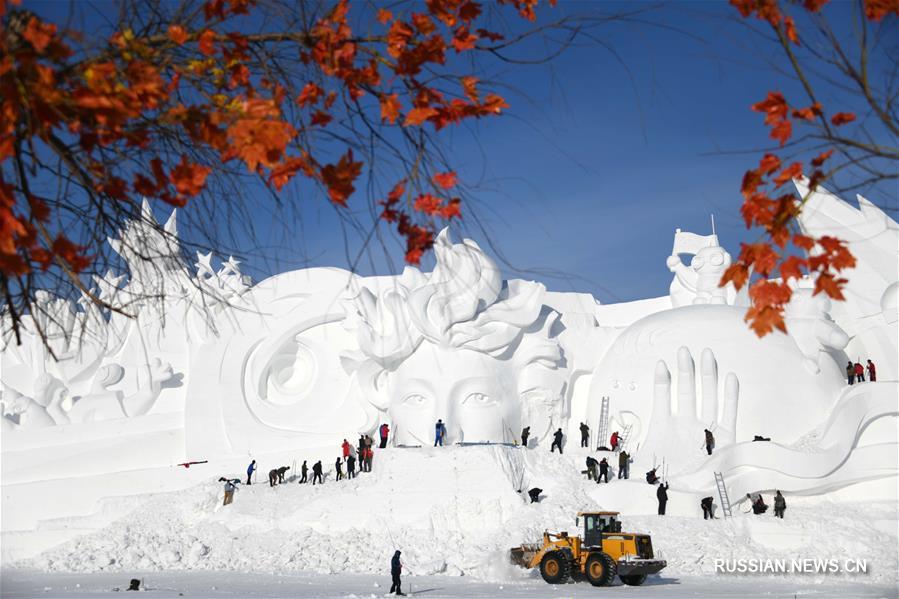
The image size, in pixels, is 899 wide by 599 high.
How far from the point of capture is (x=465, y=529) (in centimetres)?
2047

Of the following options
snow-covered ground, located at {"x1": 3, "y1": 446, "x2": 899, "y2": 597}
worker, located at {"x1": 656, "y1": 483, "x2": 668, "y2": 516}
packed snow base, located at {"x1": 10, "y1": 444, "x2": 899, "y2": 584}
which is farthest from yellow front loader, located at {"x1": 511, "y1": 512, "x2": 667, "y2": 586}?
worker, located at {"x1": 656, "y1": 483, "x2": 668, "y2": 516}

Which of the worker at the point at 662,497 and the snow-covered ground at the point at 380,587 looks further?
the worker at the point at 662,497

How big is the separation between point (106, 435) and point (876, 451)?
20.7m

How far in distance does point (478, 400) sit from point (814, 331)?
333 inches

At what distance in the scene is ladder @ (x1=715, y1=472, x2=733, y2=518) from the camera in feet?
65.9

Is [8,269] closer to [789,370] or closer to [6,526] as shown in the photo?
[789,370]

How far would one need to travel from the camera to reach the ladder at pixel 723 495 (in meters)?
20.1

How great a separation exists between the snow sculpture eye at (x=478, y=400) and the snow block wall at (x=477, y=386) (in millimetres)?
31

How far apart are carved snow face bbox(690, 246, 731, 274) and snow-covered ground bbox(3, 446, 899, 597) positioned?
6260 mm

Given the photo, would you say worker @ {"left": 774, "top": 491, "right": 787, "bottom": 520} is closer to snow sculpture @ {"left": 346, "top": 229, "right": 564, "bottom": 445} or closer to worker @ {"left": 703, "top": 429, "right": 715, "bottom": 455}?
worker @ {"left": 703, "top": 429, "right": 715, "bottom": 455}

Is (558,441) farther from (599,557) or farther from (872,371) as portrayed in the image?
(599,557)

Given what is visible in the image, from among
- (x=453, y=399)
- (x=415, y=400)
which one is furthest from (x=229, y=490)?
(x=453, y=399)

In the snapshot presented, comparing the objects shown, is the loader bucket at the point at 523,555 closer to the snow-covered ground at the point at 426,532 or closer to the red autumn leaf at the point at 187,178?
the snow-covered ground at the point at 426,532

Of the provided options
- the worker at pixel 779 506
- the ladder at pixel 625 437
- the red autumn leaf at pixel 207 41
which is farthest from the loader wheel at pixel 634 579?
the red autumn leaf at pixel 207 41
